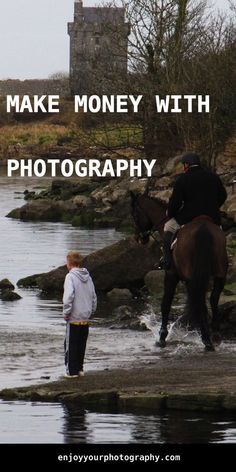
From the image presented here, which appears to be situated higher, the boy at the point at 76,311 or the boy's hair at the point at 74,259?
the boy's hair at the point at 74,259

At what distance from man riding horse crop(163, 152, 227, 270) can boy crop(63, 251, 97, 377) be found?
2747 millimetres

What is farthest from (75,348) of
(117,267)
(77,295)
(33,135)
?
(33,135)

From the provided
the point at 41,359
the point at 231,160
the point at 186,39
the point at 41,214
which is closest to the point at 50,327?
the point at 41,359

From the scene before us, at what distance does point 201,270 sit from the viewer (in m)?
19.8

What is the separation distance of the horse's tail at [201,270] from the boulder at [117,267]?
8867 millimetres

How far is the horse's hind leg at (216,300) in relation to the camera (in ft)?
66.4

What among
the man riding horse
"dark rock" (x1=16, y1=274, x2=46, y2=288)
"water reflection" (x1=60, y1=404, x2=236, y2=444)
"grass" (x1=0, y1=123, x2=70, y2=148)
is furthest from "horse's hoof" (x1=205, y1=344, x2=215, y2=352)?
"grass" (x1=0, y1=123, x2=70, y2=148)

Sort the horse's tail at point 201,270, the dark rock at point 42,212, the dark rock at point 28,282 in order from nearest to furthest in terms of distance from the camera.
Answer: the horse's tail at point 201,270
the dark rock at point 28,282
the dark rock at point 42,212

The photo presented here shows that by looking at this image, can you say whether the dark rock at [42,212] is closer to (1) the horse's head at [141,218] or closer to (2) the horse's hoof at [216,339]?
(1) the horse's head at [141,218]

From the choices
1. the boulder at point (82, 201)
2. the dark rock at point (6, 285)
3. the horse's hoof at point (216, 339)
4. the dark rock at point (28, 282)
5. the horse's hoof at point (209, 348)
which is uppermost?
the horse's hoof at point (216, 339)

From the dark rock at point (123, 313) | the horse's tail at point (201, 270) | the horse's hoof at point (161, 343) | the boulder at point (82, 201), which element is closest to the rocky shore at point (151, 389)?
the horse's tail at point (201, 270)

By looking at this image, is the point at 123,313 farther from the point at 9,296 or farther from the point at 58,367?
the point at 58,367

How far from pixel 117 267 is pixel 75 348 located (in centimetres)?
1130

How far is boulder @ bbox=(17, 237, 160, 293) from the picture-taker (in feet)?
94.6
